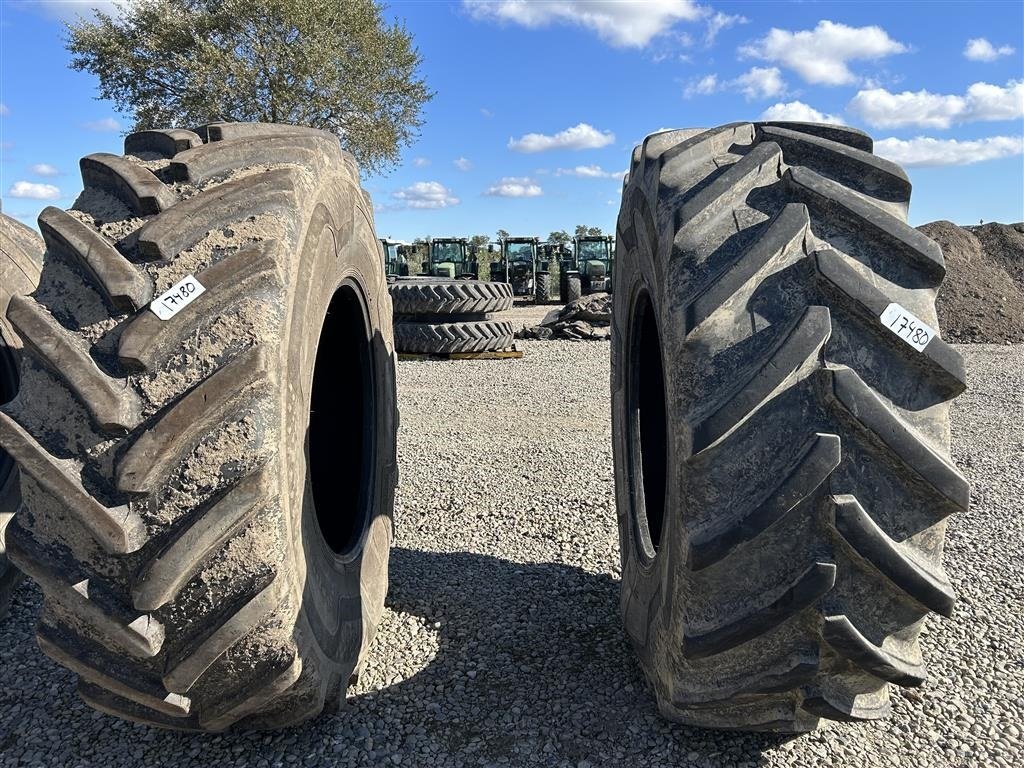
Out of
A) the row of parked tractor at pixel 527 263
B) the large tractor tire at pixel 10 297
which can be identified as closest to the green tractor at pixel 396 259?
the row of parked tractor at pixel 527 263

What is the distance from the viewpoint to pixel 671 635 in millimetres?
1948

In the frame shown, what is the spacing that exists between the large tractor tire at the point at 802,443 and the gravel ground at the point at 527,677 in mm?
573

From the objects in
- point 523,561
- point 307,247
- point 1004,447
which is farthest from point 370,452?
point 1004,447

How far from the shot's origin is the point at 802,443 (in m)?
1.62

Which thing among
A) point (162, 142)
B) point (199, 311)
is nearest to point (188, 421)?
point (199, 311)

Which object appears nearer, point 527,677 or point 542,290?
point 527,677

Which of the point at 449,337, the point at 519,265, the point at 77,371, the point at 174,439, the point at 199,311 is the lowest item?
the point at 519,265

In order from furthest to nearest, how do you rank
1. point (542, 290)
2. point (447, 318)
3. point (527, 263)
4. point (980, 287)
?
point (527, 263) → point (542, 290) → point (980, 287) → point (447, 318)

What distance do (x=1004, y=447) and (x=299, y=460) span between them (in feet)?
21.1

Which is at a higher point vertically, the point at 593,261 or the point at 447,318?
the point at 447,318

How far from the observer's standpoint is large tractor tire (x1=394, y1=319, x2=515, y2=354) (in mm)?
11938

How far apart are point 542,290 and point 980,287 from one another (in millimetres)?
13844

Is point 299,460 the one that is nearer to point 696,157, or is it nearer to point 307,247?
point 307,247

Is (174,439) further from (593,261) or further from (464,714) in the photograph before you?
(593,261)
